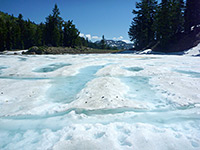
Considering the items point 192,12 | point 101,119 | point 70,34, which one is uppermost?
point 192,12

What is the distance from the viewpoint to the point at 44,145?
2.16 meters

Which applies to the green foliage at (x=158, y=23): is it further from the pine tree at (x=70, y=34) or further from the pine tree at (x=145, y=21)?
the pine tree at (x=70, y=34)

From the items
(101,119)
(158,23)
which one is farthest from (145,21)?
(101,119)

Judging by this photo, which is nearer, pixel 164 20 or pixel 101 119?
pixel 101 119

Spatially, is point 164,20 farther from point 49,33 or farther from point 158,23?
point 49,33

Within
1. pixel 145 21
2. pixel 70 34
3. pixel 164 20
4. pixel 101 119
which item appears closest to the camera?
pixel 101 119

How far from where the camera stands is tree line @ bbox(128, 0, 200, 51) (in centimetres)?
2933

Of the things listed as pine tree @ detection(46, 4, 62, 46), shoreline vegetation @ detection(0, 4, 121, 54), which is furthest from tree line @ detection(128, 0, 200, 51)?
pine tree @ detection(46, 4, 62, 46)

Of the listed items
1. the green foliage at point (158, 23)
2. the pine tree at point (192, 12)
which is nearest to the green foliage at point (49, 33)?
the green foliage at point (158, 23)

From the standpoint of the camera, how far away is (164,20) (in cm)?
2939

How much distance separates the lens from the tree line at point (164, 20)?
29328mm

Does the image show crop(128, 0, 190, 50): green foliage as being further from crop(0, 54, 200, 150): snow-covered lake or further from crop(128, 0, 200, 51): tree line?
crop(0, 54, 200, 150): snow-covered lake

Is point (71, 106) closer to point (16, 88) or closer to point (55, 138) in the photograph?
point (55, 138)

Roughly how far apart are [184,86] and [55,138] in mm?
4618
